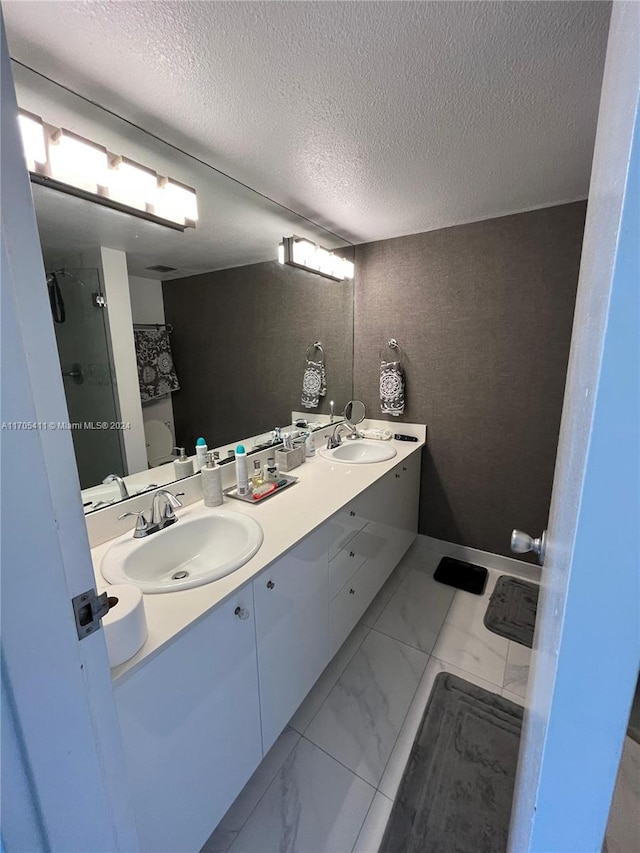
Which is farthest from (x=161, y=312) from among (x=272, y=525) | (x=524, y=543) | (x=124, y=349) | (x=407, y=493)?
(x=407, y=493)

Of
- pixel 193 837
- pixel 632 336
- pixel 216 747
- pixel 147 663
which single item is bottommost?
pixel 193 837

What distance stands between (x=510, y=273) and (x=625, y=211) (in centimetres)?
204

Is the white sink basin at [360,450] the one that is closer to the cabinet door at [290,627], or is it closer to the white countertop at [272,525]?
the white countertop at [272,525]

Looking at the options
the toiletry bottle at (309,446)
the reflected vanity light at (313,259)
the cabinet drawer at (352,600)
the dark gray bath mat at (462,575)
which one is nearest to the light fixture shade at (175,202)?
the reflected vanity light at (313,259)

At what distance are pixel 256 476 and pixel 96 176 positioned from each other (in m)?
1.24

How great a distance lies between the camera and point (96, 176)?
1.07 m

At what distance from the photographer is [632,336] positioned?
24 cm

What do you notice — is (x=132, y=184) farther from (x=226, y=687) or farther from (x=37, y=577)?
(x=226, y=687)

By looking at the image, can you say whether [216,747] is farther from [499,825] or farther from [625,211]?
[625,211]

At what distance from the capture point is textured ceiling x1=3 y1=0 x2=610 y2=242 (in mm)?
786

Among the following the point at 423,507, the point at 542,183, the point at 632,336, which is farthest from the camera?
the point at 423,507

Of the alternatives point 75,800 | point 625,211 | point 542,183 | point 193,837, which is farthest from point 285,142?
point 193,837

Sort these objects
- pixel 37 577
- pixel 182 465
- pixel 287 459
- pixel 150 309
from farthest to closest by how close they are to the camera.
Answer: pixel 287 459, pixel 182 465, pixel 150 309, pixel 37 577

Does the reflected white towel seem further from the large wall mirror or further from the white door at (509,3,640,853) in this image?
the white door at (509,3,640,853)
